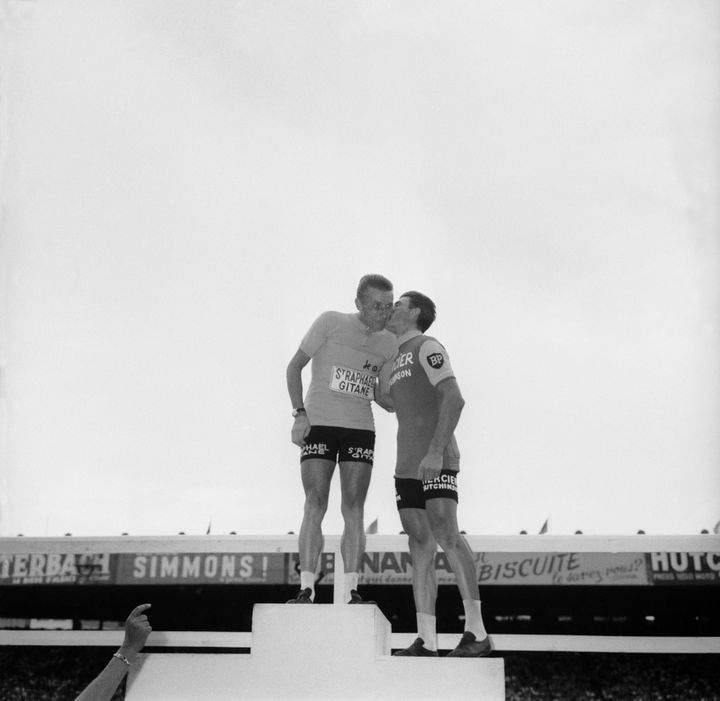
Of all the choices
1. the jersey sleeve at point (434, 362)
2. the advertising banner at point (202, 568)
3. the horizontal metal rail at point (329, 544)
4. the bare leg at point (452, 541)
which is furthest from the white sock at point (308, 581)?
the advertising banner at point (202, 568)

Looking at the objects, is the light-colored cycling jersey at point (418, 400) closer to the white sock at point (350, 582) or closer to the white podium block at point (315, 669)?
the white sock at point (350, 582)

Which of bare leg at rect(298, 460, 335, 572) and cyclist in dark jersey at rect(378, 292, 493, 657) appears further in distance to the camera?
bare leg at rect(298, 460, 335, 572)

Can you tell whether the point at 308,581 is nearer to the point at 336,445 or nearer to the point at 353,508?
the point at 353,508

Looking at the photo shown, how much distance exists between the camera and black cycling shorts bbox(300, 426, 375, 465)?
4.73 m

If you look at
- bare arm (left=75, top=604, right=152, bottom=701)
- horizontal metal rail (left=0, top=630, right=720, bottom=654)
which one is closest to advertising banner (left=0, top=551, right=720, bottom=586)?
horizontal metal rail (left=0, top=630, right=720, bottom=654)

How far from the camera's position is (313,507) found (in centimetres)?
463

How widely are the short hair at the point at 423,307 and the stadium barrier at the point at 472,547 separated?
667cm

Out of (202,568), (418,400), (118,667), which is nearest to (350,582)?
(418,400)

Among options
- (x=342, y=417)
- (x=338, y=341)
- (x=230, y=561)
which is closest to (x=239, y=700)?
(x=342, y=417)

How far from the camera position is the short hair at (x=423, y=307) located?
4977mm

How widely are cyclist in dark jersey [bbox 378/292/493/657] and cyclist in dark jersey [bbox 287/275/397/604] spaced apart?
0.19 meters

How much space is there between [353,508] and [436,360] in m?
1.05

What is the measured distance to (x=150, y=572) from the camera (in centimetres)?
1229

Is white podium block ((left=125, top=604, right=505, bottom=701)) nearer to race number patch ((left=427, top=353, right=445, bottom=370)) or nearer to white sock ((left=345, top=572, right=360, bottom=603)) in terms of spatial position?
white sock ((left=345, top=572, right=360, bottom=603))
